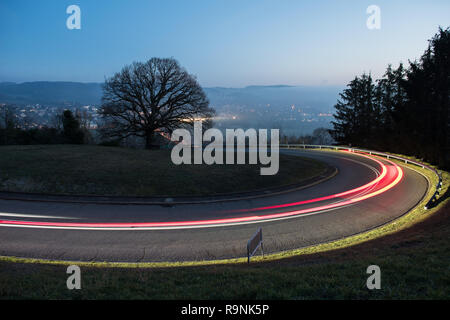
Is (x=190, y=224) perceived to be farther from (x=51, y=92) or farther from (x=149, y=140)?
(x=51, y=92)

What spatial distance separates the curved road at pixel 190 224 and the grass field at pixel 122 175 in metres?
2.18

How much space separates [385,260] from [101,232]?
11239 mm

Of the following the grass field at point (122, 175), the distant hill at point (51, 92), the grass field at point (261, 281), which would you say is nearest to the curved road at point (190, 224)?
the grass field at point (122, 175)

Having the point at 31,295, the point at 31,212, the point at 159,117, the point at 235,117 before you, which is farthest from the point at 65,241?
the point at 235,117

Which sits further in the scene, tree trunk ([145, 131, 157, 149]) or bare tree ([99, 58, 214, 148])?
tree trunk ([145, 131, 157, 149])

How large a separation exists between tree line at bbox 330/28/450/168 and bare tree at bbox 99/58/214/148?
27987 mm

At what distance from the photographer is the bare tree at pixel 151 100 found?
3475 cm

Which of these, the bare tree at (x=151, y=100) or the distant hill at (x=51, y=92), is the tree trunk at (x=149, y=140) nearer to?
the bare tree at (x=151, y=100)

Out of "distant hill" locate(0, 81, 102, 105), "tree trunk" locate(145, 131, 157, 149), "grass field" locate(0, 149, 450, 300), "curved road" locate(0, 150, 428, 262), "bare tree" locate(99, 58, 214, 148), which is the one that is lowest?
"curved road" locate(0, 150, 428, 262)

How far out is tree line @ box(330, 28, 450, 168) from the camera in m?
28.6

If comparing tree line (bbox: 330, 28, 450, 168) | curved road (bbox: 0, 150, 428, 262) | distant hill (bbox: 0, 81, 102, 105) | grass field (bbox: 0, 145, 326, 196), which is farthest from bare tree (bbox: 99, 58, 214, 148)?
distant hill (bbox: 0, 81, 102, 105)

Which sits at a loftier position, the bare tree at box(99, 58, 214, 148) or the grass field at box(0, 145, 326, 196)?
the bare tree at box(99, 58, 214, 148)

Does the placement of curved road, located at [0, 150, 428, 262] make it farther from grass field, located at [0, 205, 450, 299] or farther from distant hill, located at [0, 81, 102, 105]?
distant hill, located at [0, 81, 102, 105]
